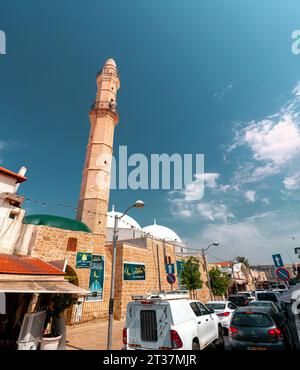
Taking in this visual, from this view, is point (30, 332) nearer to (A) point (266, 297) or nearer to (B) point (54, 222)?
(B) point (54, 222)

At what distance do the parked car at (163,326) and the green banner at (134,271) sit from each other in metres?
12.9

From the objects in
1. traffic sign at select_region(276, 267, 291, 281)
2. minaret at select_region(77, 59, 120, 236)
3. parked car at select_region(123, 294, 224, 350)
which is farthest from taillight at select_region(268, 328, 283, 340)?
minaret at select_region(77, 59, 120, 236)

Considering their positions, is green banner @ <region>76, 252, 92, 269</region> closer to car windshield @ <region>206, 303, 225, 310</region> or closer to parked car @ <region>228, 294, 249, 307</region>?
car windshield @ <region>206, 303, 225, 310</region>

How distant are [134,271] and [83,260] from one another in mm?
5566

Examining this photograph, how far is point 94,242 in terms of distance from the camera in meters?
17.4

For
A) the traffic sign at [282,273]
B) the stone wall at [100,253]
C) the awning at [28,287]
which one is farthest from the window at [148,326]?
the stone wall at [100,253]

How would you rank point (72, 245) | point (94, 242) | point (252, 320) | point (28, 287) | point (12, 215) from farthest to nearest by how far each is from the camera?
point (94, 242)
point (72, 245)
point (12, 215)
point (28, 287)
point (252, 320)

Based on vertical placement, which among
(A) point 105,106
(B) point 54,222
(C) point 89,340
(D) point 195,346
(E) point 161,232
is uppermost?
(A) point 105,106

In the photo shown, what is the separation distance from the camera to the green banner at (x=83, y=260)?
15.6 metres

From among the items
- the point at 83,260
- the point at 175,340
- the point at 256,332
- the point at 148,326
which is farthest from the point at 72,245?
the point at 256,332

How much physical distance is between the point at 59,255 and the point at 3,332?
5918 mm

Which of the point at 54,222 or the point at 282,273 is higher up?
the point at 54,222

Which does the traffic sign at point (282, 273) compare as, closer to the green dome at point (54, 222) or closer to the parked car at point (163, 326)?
the parked car at point (163, 326)

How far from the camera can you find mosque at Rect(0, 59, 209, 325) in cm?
1112
